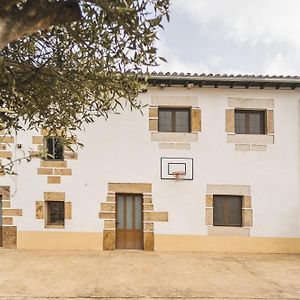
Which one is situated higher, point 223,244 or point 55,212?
point 55,212

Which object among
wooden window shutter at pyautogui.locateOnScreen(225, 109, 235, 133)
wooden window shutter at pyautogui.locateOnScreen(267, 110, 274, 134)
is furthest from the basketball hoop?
wooden window shutter at pyautogui.locateOnScreen(267, 110, 274, 134)

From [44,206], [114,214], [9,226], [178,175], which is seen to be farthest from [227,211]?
[9,226]

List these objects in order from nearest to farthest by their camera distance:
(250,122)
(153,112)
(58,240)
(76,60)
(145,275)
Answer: (76,60) < (145,275) < (58,240) < (153,112) < (250,122)

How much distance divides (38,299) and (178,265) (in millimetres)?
3761

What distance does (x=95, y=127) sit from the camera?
11.3 metres

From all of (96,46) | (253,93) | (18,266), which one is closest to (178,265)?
(18,266)

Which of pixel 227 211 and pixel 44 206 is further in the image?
pixel 227 211

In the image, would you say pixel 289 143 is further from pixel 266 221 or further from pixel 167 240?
pixel 167 240

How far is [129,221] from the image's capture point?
1137 centimetres

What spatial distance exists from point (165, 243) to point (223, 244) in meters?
1.64

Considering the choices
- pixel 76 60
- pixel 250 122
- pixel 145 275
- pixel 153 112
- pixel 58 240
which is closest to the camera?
pixel 76 60

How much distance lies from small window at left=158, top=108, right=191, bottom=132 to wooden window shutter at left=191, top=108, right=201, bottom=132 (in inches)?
7.5

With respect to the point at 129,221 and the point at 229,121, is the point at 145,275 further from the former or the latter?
the point at 229,121

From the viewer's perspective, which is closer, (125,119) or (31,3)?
(31,3)
